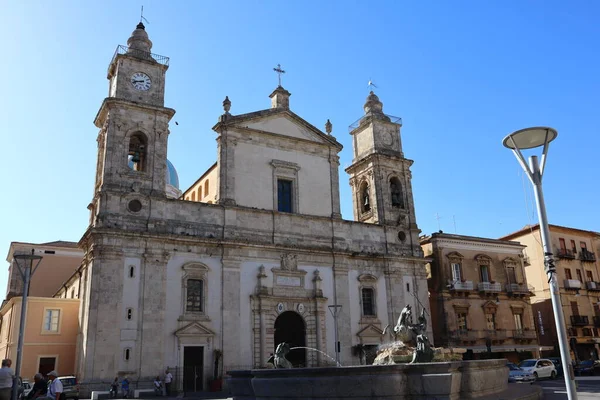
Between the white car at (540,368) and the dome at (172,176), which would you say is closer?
the white car at (540,368)

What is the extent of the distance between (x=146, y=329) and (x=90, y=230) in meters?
4.94

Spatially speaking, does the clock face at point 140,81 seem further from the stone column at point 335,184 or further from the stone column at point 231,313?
the stone column at point 335,184

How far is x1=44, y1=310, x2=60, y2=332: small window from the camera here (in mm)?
25188

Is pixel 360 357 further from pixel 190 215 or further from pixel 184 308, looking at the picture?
pixel 190 215

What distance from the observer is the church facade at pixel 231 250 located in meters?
23.1

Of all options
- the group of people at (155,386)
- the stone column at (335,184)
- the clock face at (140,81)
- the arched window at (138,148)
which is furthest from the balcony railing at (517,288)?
the clock face at (140,81)

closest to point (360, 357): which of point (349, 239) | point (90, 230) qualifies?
point (349, 239)

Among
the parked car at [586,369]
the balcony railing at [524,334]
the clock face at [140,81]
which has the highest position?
the clock face at [140,81]

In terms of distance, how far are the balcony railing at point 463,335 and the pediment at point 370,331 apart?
21.4ft

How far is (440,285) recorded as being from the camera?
111 feet

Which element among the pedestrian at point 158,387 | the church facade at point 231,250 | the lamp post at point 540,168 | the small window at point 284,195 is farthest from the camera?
the small window at point 284,195

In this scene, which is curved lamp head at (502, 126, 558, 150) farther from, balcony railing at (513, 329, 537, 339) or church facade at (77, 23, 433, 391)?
balcony railing at (513, 329, 537, 339)

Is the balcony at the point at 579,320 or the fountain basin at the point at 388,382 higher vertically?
the balcony at the point at 579,320

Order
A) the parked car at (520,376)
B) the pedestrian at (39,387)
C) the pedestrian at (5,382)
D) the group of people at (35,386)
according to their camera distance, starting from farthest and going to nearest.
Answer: the parked car at (520,376), the pedestrian at (39,387), the group of people at (35,386), the pedestrian at (5,382)
